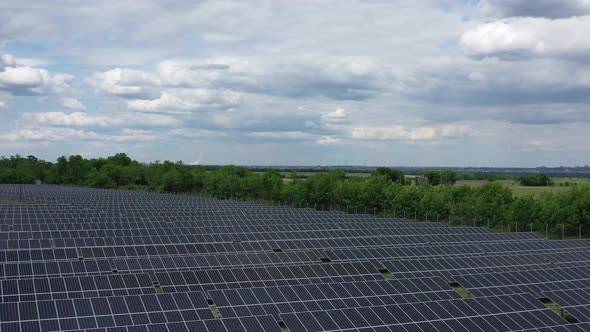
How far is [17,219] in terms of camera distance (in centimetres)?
4666

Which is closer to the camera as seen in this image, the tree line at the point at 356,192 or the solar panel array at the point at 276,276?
the solar panel array at the point at 276,276

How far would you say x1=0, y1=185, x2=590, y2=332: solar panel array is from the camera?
21.0 m

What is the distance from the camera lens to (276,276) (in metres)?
30.8

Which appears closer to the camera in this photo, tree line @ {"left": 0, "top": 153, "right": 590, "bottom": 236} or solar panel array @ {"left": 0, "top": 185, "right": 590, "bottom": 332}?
solar panel array @ {"left": 0, "top": 185, "right": 590, "bottom": 332}

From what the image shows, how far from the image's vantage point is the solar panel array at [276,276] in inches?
829

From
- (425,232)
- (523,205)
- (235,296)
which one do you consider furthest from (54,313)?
(523,205)

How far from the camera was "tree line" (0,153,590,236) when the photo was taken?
6819cm

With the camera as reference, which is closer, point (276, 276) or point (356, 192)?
point (276, 276)

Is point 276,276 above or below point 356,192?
below

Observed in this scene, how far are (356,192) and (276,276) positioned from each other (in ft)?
184

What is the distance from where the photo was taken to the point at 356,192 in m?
85.8

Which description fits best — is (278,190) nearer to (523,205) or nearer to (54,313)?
(523,205)

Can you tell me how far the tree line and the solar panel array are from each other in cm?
1808

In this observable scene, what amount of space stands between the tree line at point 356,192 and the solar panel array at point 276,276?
18.1 m
